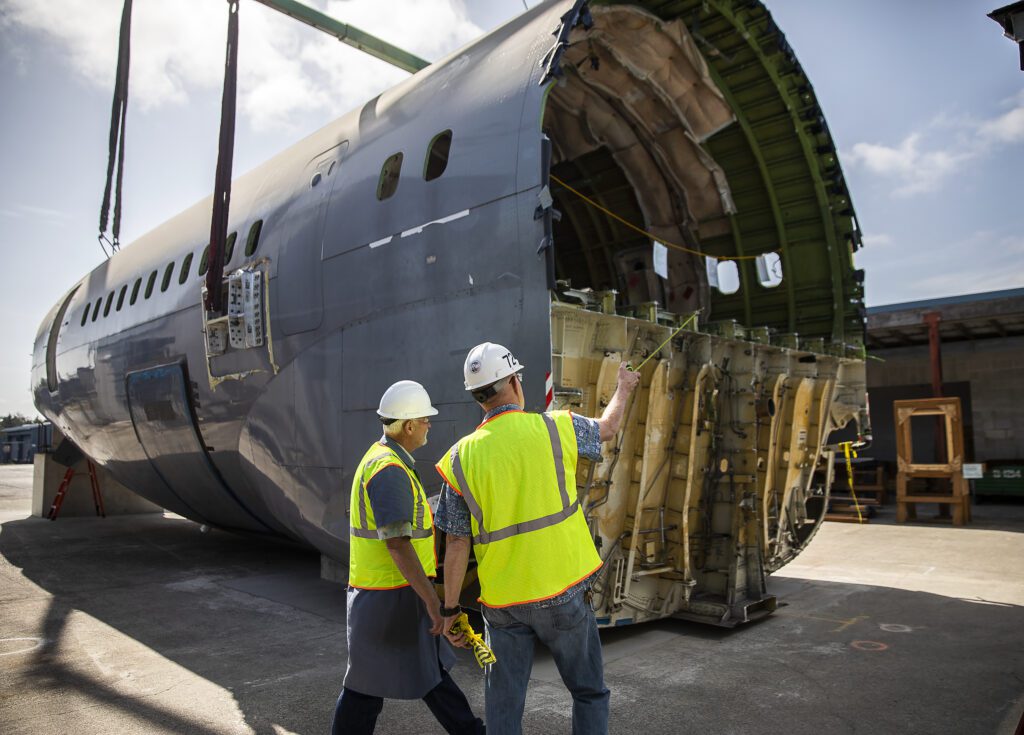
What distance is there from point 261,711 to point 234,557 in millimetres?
6863

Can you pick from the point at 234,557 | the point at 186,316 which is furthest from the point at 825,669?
the point at 234,557

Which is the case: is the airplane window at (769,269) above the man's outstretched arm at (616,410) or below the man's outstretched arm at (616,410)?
above

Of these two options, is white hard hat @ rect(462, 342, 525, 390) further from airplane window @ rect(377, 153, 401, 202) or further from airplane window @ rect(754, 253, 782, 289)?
airplane window @ rect(754, 253, 782, 289)

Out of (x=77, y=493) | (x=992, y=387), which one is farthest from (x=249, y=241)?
(x=992, y=387)

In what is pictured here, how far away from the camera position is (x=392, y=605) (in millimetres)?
3664

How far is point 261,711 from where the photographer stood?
4969 mm

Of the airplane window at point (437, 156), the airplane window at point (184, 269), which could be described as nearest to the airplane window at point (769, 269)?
the airplane window at point (437, 156)

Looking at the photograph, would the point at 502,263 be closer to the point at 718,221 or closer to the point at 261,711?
the point at 261,711

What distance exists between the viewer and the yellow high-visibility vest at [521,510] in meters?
3.25

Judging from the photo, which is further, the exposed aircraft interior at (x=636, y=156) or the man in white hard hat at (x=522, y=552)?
the exposed aircraft interior at (x=636, y=156)

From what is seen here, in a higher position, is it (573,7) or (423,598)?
(573,7)

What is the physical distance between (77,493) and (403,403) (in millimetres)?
16624

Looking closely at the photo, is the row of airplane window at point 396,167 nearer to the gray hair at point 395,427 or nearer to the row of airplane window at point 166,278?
the row of airplane window at point 166,278

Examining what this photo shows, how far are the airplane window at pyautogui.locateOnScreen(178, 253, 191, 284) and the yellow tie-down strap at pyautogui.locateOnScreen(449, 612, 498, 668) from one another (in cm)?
752
